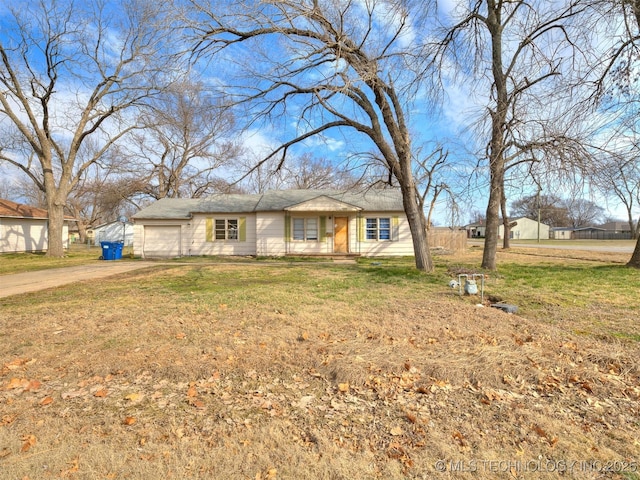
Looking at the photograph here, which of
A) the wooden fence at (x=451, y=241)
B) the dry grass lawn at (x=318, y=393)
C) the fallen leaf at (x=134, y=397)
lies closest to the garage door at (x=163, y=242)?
the dry grass lawn at (x=318, y=393)

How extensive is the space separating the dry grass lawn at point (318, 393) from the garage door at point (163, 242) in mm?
13044

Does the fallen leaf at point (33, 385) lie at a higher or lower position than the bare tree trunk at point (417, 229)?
lower

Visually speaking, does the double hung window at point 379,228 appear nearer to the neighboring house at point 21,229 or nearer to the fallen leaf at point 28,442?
the fallen leaf at point 28,442

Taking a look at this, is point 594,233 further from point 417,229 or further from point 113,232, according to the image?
point 113,232

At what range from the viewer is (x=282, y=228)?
17750mm

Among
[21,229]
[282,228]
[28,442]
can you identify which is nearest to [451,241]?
[282,228]

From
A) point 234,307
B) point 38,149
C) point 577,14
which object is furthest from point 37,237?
point 577,14

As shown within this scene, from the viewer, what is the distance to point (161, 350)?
3844 mm

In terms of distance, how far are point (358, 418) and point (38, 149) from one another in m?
23.3

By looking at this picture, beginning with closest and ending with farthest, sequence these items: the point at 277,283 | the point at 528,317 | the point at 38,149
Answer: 1. the point at 528,317
2. the point at 277,283
3. the point at 38,149

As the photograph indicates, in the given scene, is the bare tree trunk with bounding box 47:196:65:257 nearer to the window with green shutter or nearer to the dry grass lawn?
the window with green shutter

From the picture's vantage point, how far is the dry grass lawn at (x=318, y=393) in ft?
6.87

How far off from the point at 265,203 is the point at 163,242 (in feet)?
20.2

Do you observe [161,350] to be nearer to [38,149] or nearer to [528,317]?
[528,317]
